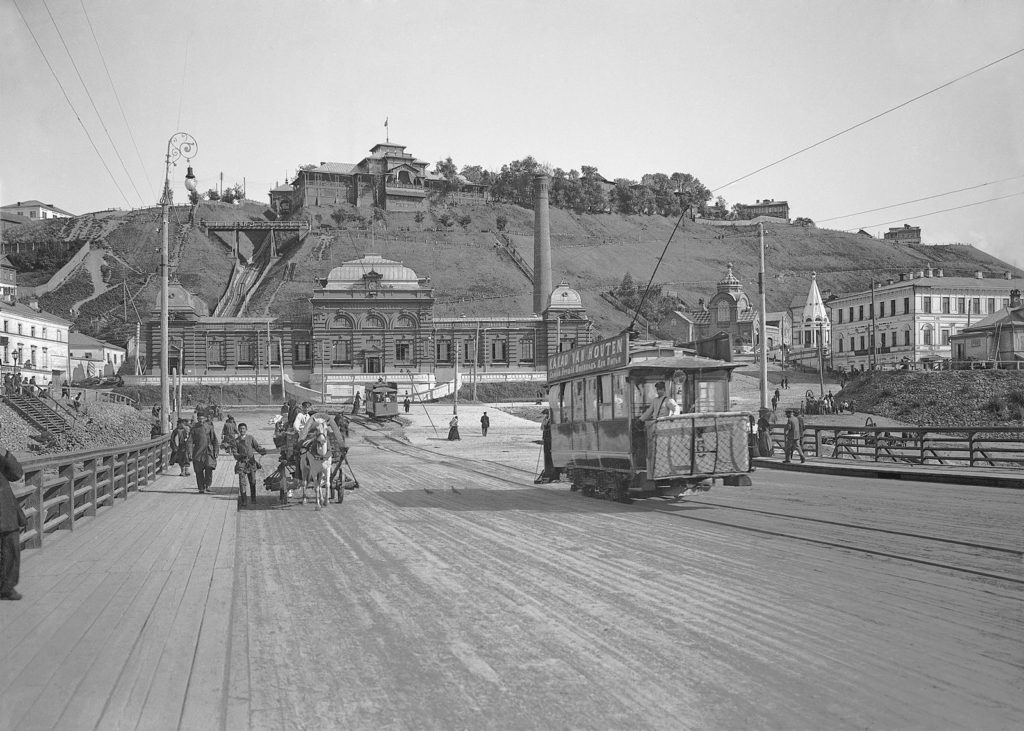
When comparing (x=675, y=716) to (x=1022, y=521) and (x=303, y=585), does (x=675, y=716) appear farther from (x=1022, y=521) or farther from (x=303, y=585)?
(x=1022, y=521)

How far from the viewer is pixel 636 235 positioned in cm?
18750

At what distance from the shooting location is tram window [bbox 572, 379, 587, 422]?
65.5 feet

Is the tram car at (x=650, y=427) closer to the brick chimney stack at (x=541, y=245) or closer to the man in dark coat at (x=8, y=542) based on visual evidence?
the man in dark coat at (x=8, y=542)

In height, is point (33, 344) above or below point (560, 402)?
above

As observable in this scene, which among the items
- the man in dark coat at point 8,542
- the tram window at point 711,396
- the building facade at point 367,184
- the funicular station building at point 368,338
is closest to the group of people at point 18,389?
the funicular station building at point 368,338

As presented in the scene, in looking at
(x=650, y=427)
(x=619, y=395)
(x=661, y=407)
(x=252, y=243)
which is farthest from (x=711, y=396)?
(x=252, y=243)

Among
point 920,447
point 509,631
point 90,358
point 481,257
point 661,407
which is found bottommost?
point 509,631

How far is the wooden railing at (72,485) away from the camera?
12.2m

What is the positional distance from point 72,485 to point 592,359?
9.98m

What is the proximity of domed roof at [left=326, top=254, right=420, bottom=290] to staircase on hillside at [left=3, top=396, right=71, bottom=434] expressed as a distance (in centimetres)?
4533

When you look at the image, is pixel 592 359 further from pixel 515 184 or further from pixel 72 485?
pixel 515 184

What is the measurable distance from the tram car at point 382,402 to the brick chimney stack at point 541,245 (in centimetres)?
4125

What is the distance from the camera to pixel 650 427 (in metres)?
16.7

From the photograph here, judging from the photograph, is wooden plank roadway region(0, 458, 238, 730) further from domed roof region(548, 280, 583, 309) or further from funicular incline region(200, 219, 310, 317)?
funicular incline region(200, 219, 310, 317)
